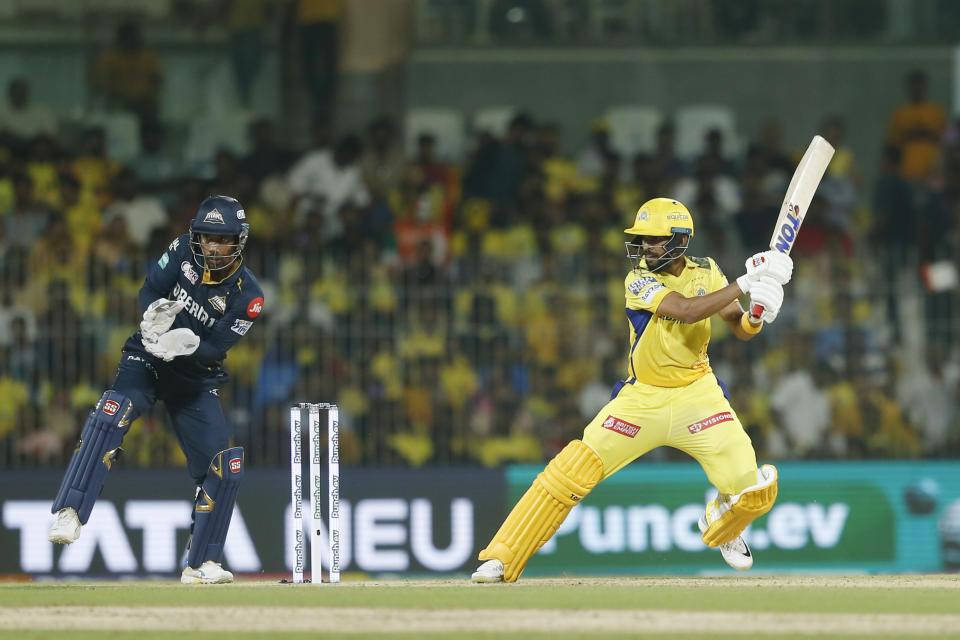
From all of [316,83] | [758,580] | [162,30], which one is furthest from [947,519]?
[162,30]

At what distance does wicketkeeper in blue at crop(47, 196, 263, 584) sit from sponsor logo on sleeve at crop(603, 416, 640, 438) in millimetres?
1984

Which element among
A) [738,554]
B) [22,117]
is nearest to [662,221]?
[738,554]

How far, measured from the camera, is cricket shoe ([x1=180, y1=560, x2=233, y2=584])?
29.0ft

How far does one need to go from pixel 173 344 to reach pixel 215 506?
3.21 feet

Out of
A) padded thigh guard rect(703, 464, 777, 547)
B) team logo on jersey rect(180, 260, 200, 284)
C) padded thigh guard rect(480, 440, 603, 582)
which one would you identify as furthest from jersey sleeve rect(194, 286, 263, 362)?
padded thigh guard rect(703, 464, 777, 547)

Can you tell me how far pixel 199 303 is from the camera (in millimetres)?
8719

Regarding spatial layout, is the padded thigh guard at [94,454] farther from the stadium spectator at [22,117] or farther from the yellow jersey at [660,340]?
the stadium spectator at [22,117]

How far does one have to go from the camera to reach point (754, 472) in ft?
28.4

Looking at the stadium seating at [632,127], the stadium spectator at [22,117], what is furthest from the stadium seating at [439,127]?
the stadium spectator at [22,117]

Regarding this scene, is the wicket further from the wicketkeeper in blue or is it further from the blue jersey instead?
the blue jersey

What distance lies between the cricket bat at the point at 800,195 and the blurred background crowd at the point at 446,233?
3620mm

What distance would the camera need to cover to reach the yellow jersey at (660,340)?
8.66 metres

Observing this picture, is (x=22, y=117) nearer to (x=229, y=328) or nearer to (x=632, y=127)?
(x=632, y=127)

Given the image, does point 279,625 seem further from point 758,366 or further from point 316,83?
point 316,83
